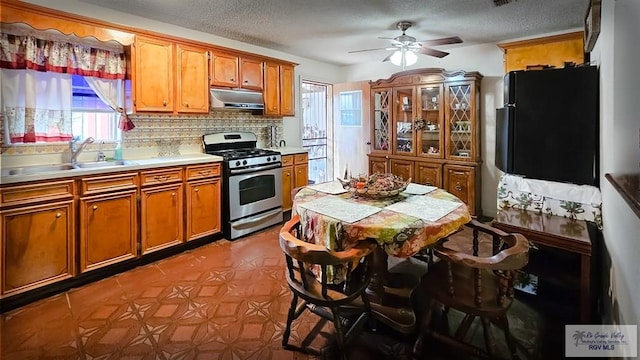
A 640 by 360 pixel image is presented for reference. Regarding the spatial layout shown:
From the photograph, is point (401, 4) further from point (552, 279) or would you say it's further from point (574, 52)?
point (552, 279)

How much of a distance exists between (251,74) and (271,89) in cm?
38

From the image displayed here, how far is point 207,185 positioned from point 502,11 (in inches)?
138

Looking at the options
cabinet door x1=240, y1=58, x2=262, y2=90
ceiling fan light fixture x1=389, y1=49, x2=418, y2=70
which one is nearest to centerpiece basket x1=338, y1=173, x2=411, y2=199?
ceiling fan light fixture x1=389, y1=49, x2=418, y2=70

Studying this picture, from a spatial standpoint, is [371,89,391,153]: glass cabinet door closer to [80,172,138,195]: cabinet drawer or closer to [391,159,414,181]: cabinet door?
[391,159,414,181]: cabinet door

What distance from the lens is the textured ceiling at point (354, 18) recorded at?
10.1 ft

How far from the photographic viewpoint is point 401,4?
307 centimetres

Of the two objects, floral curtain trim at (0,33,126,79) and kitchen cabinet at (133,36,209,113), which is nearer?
floral curtain trim at (0,33,126,79)

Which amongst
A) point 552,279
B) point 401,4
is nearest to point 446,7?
point 401,4

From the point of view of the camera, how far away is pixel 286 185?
465 cm

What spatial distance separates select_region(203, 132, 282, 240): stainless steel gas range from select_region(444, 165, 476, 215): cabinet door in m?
2.29

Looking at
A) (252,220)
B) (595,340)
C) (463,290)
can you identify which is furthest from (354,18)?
(595,340)

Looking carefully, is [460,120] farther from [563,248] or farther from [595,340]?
[595,340]

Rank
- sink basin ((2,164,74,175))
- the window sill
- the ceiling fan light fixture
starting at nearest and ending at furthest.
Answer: the window sill
sink basin ((2,164,74,175))
the ceiling fan light fixture

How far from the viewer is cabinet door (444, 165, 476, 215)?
4.36 meters
